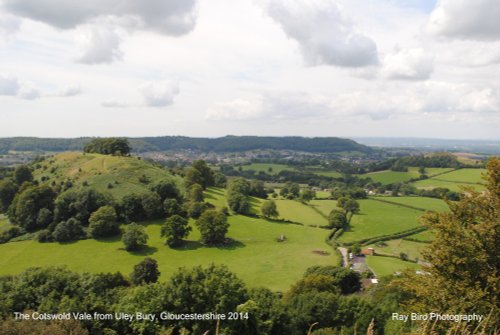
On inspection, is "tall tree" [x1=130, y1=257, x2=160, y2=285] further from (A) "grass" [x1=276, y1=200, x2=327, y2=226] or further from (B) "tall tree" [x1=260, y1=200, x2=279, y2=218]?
(A) "grass" [x1=276, y1=200, x2=327, y2=226]

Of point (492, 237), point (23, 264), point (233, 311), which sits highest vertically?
point (492, 237)

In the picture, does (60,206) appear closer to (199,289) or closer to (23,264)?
(23,264)

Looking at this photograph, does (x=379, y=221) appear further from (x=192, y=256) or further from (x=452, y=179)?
(x=452, y=179)

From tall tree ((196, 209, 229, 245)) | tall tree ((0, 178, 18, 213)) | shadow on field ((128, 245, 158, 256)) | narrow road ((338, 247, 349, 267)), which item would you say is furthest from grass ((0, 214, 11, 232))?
narrow road ((338, 247, 349, 267))

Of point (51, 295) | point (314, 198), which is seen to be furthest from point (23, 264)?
point (314, 198)

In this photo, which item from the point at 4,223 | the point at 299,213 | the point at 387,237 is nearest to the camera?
the point at 4,223

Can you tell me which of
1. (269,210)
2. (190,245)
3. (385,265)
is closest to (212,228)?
(190,245)

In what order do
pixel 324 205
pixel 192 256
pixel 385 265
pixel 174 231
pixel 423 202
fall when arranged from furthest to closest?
pixel 423 202 < pixel 324 205 < pixel 174 231 < pixel 385 265 < pixel 192 256
